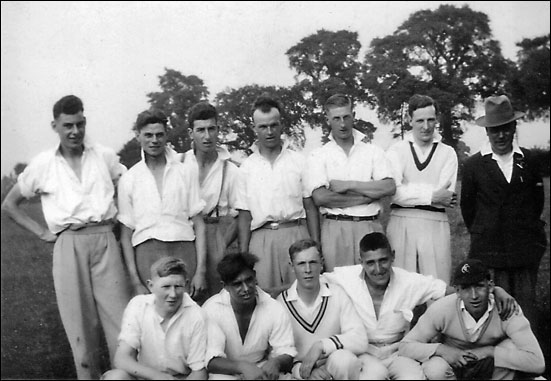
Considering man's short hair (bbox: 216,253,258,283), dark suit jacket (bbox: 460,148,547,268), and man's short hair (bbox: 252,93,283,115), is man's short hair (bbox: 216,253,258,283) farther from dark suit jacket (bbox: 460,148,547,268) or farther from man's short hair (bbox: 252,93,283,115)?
dark suit jacket (bbox: 460,148,547,268)

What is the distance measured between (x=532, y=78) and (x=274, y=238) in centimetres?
641

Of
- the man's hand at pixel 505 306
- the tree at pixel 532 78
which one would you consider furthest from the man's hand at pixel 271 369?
the tree at pixel 532 78

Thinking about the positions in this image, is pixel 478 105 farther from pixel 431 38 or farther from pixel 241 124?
pixel 241 124

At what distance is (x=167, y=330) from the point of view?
4.46m

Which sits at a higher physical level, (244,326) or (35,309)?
(244,326)

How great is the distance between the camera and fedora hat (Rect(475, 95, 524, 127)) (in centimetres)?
530

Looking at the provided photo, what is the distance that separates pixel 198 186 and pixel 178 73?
2865mm


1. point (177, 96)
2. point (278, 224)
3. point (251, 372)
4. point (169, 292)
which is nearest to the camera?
point (251, 372)

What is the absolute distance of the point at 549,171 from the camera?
400 inches

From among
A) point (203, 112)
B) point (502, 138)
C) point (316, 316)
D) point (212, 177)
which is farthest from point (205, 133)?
point (502, 138)

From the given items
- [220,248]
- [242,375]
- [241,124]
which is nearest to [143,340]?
[242,375]

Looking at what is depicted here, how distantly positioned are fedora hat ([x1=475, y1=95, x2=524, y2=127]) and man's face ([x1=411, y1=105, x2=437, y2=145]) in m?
0.47

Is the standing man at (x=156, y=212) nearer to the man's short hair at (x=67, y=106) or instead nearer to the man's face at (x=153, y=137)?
the man's face at (x=153, y=137)

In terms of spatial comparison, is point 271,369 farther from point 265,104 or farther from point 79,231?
point 265,104
